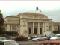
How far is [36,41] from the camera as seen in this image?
1.70 m

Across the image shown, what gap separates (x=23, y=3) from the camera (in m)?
1.70

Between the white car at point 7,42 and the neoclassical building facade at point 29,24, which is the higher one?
the neoclassical building facade at point 29,24

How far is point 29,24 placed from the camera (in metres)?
1.66

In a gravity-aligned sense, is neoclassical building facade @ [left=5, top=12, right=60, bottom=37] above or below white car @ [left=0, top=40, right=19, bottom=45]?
above

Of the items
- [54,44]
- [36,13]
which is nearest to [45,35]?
[54,44]

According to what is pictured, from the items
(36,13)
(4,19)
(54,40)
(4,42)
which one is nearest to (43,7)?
(36,13)

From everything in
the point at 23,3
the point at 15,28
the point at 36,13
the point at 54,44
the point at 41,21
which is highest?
the point at 23,3

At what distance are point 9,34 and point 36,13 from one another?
575 millimetres

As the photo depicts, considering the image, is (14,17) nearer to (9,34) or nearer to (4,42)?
(9,34)

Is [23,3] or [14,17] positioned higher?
[23,3]

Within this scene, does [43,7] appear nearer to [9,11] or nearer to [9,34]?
[9,11]

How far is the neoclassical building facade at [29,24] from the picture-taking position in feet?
5.38

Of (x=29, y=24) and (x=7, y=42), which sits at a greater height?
(x=29, y=24)

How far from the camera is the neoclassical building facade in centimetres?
164
